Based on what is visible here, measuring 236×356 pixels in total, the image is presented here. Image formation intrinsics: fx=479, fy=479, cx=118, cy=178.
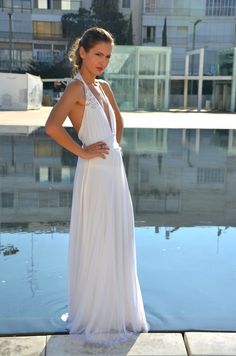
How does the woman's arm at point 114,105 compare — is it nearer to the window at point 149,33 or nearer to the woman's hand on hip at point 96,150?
the woman's hand on hip at point 96,150

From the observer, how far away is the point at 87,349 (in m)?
2.77

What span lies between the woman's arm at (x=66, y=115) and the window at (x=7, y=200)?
167 inches

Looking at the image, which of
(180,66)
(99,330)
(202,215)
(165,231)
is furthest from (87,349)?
(180,66)

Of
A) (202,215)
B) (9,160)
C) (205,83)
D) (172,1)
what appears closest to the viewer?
(202,215)

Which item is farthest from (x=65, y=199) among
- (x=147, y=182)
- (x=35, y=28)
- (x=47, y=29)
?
(x=47, y=29)

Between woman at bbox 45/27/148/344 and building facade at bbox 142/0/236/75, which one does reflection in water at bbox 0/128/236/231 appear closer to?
woman at bbox 45/27/148/344

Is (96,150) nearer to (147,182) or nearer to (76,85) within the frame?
(76,85)

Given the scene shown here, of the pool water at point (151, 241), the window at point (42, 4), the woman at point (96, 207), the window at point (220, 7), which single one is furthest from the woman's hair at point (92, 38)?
the window at point (42, 4)

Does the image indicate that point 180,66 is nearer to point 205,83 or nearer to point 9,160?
point 205,83

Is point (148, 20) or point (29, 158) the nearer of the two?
Result: point (29, 158)

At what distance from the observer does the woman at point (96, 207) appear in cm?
276

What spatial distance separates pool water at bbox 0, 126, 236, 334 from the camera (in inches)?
140

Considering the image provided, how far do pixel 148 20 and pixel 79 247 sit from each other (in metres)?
66.5

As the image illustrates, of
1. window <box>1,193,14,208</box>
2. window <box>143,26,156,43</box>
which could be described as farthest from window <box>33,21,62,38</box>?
window <box>1,193,14,208</box>
